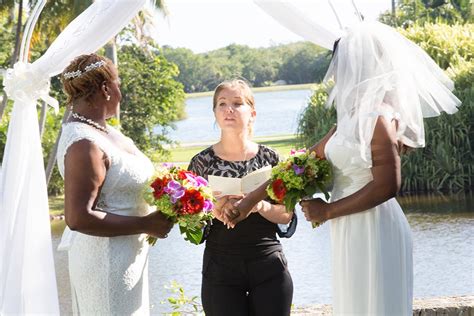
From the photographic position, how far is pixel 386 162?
4039 mm

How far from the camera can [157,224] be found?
4.16 meters

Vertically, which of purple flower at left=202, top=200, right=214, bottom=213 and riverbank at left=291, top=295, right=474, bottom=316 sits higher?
purple flower at left=202, top=200, right=214, bottom=213

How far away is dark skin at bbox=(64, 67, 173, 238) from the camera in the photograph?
12.8 ft

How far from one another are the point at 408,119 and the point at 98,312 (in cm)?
152

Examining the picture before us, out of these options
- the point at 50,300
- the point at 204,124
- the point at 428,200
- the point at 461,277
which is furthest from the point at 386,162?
the point at 204,124

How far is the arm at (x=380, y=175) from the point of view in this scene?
4.04m

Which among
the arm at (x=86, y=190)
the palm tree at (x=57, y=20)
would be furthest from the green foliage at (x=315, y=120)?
the arm at (x=86, y=190)

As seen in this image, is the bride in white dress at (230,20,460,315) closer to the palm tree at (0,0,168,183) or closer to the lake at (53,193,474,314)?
the lake at (53,193,474,314)

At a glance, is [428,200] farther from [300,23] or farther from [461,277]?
[300,23]

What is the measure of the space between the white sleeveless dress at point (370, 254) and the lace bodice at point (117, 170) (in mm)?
852

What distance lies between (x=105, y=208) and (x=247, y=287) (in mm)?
847

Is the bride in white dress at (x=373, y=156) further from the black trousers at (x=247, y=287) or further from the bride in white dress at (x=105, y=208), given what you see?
the bride in white dress at (x=105, y=208)

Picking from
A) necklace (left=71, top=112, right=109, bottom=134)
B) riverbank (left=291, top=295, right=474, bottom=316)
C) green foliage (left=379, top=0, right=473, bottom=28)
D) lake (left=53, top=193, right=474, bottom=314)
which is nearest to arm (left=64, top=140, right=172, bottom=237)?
necklace (left=71, top=112, right=109, bottom=134)

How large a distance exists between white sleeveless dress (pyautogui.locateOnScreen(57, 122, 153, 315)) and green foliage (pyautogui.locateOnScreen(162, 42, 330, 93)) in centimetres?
5631
